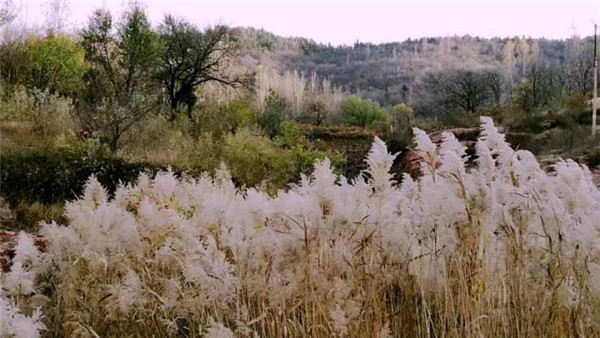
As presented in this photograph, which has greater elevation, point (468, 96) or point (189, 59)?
point (189, 59)

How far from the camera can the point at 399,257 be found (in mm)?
2586

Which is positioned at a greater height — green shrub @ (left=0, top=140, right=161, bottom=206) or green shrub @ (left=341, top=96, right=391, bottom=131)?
green shrub @ (left=0, top=140, right=161, bottom=206)

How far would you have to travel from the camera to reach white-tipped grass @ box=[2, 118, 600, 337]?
2.26m

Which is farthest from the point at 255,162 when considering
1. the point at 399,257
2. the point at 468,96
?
the point at 468,96

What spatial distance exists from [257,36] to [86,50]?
8376 cm

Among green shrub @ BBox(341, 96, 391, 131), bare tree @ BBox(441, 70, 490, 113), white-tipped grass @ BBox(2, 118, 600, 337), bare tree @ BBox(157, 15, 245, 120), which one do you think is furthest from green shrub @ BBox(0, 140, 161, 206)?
green shrub @ BBox(341, 96, 391, 131)

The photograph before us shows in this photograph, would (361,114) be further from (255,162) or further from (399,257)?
(399,257)

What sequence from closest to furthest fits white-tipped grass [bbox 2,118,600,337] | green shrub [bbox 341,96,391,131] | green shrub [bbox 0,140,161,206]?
white-tipped grass [bbox 2,118,600,337], green shrub [bbox 0,140,161,206], green shrub [bbox 341,96,391,131]

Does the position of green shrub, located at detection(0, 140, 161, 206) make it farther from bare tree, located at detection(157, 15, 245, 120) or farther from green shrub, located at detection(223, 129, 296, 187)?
bare tree, located at detection(157, 15, 245, 120)

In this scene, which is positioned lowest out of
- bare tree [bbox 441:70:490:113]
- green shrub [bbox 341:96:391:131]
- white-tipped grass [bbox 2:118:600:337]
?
green shrub [bbox 341:96:391:131]

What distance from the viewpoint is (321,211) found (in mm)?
2361

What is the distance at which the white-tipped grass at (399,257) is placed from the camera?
88.8 inches

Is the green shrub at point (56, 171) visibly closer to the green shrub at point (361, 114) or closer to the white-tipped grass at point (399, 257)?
the white-tipped grass at point (399, 257)

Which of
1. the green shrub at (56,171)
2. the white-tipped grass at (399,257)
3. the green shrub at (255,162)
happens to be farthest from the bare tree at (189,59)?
the white-tipped grass at (399,257)
